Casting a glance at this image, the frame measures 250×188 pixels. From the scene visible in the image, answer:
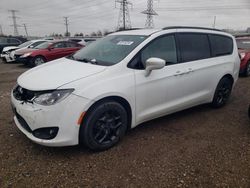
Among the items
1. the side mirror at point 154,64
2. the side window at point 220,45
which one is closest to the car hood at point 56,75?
the side mirror at point 154,64

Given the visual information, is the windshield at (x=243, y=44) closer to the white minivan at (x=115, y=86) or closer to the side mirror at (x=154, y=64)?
the white minivan at (x=115, y=86)

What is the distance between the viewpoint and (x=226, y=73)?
449cm

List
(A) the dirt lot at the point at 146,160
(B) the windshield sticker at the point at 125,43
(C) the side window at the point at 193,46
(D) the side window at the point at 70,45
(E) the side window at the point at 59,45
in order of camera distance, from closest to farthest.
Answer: (A) the dirt lot at the point at 146,160 < (B) the windshield sticker at the point at 125,43 < (C) the side window at the point at 193,46 < (E) the side window at the point at 59,45 < (D) the side window at the point at 70,45

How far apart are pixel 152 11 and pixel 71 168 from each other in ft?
130

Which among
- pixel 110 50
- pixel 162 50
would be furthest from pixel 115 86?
pixel 162 50

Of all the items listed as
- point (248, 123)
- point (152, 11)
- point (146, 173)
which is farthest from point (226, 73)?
point (152, 11)

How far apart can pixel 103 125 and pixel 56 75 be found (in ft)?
2.93

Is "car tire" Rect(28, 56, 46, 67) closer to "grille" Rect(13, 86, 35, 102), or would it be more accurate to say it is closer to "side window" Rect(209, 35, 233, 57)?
"grille" Rect(13, 86, 35, 102)

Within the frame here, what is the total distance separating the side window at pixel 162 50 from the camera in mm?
3268

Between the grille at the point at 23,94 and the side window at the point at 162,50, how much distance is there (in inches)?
61.5

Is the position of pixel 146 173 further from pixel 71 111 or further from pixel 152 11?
pixel 152 11

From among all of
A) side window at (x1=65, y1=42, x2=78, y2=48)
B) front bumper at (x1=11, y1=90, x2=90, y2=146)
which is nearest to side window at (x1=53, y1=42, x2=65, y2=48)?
side window at (x1=65, y1=42, x2=78, y2=48)

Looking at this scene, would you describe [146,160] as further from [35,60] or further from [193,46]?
[35,60]

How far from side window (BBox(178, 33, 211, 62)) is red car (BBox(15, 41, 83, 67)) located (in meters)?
8.56
